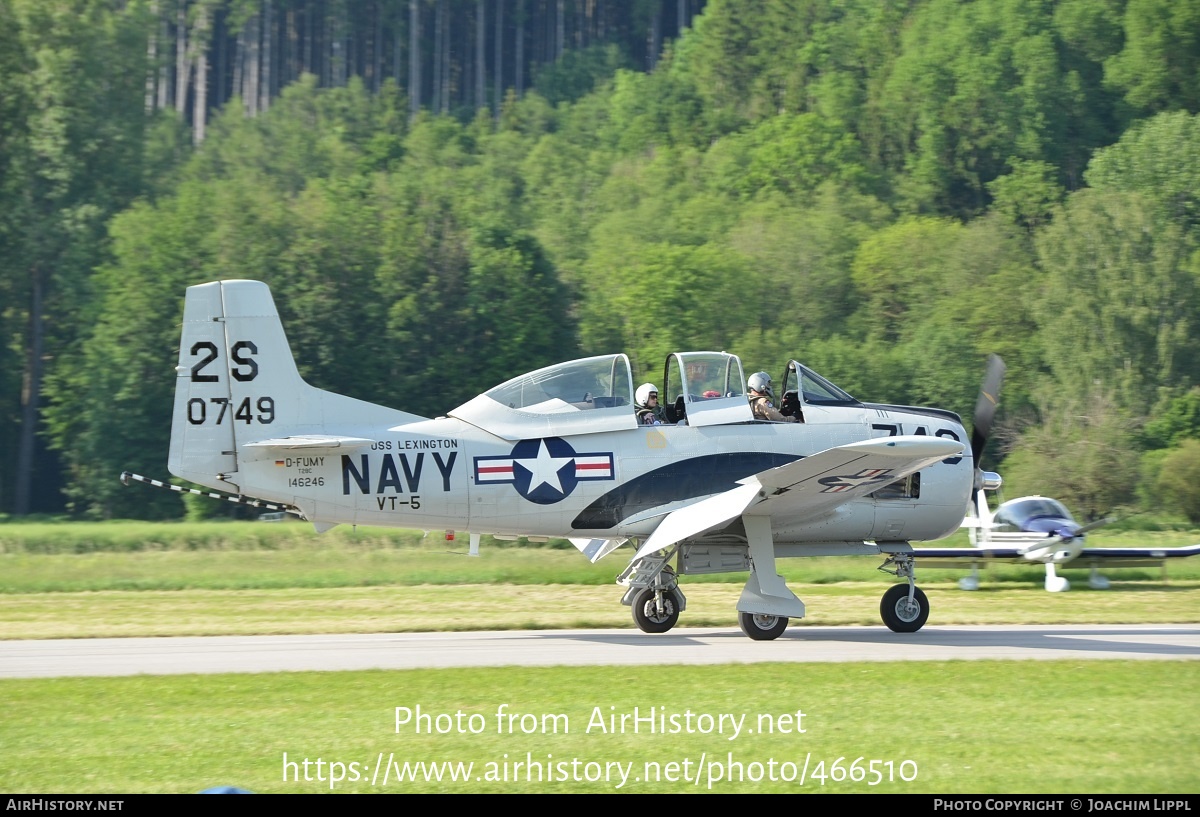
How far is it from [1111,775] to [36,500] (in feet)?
149

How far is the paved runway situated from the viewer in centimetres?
1259

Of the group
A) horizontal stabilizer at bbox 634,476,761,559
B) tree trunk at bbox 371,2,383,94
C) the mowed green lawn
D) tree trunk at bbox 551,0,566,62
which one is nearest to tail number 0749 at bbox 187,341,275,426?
the mowed green lawn

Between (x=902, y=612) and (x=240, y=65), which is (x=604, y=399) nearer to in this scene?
(x=902, y=612)

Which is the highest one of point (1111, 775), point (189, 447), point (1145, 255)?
point (1145, 255)

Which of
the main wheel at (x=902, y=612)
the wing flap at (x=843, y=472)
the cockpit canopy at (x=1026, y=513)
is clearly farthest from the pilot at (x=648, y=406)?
the cockpit canopy at (x=1026, y=513)

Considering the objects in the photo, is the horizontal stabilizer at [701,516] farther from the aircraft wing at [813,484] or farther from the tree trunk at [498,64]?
the tree trunk at [498,64]

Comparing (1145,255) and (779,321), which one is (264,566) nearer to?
(779,321)

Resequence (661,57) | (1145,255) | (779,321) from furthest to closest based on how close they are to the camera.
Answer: (661,57) → (779,321) → (1145,255)

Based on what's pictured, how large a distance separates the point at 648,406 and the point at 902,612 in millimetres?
3563

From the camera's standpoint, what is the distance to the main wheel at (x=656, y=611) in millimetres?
14680

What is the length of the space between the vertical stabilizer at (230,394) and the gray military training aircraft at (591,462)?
0.05 ft

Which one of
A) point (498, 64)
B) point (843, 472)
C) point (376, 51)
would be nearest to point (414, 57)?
point (498, 64)
